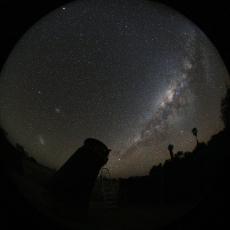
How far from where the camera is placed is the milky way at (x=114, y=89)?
1.43 metres

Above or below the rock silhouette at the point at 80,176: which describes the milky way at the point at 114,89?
above

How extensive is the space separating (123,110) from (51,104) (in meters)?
0.25

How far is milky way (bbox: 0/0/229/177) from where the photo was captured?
1.43 metres

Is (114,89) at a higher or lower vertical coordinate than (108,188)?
higher

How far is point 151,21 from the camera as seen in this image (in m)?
1.53

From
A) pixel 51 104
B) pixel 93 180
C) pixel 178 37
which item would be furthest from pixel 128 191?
pixel 178 37

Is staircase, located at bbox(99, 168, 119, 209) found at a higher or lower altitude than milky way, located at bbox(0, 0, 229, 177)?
lower

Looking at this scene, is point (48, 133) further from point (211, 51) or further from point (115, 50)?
point (211, 51)

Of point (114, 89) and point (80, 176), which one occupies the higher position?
point (114, 89)

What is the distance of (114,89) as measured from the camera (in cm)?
144

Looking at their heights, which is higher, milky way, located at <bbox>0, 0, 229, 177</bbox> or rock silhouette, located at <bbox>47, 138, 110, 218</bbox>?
milky way, located at <bbox>0, 0, 229, 177</bbox>

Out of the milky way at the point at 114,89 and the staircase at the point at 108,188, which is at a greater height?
the milky way at the point at 114,89

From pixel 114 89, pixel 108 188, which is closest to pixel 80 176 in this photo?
pixel 108 188

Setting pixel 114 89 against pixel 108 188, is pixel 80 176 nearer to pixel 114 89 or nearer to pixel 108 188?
pixel 108 188
